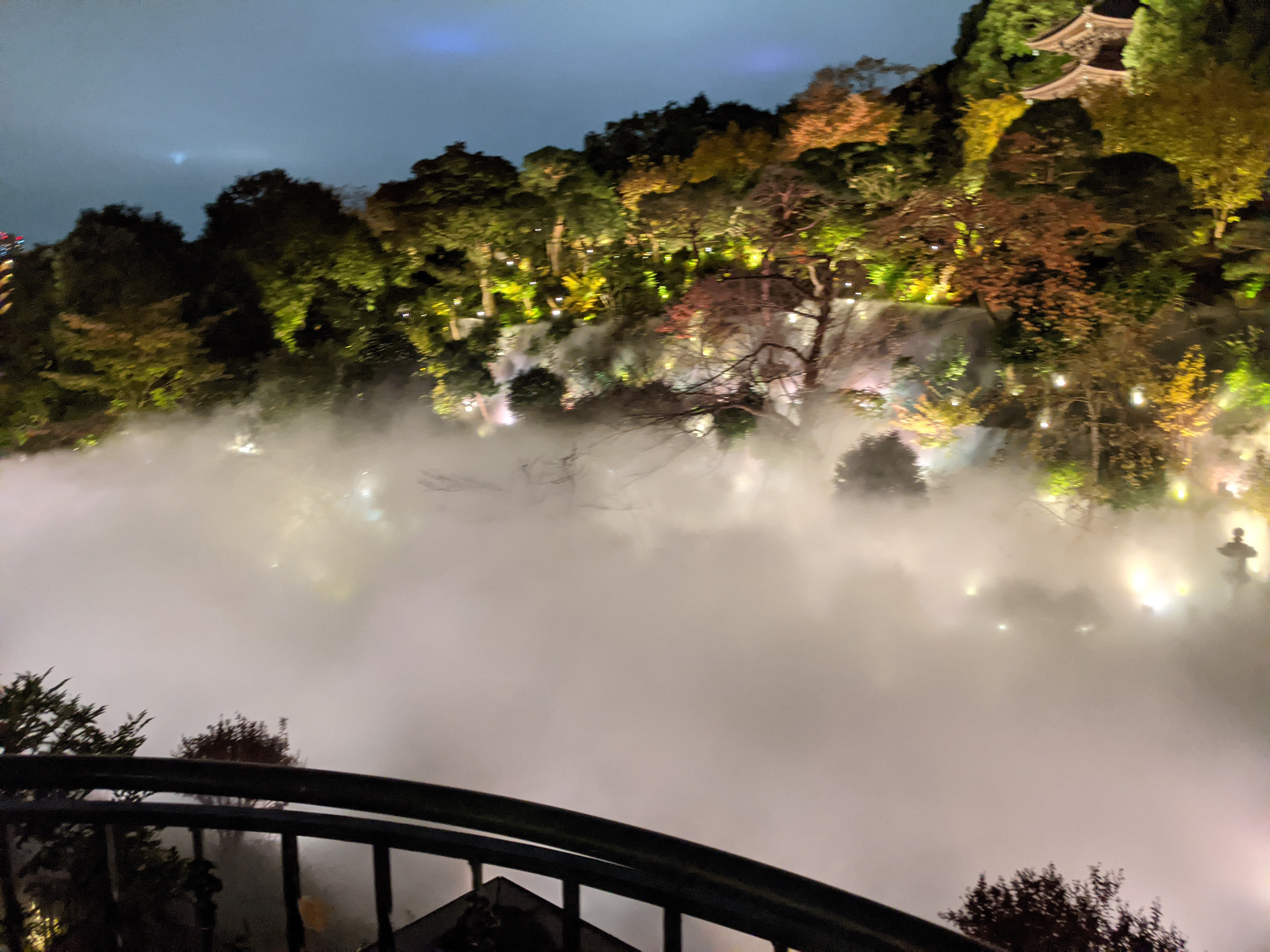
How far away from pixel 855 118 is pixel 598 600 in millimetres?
7072

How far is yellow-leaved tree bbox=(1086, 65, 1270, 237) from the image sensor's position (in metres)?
7.18

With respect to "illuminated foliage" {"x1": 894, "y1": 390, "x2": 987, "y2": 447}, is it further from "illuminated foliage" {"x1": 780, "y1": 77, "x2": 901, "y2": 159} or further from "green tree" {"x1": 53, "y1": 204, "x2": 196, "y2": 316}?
"green tree" {"x1": 53, "y1": 204, "x2": 196, "y2": 316}

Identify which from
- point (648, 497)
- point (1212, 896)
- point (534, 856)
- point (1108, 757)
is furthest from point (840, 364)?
point (534, 856)

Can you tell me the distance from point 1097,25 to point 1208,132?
17.0 ft

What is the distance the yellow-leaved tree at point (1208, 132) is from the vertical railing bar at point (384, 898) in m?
9.36

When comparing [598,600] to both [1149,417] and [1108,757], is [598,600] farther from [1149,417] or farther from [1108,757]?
[1149,417]


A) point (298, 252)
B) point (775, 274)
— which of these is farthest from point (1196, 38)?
point (298, 252)

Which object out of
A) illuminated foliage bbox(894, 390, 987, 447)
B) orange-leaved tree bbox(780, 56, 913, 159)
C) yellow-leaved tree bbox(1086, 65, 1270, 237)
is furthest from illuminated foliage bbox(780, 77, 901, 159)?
illuminated foliage bbox(894, 390, 987, 447)

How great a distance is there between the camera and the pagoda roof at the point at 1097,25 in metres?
10.9

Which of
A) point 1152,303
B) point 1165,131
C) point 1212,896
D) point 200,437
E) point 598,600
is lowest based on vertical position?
point 1212,896

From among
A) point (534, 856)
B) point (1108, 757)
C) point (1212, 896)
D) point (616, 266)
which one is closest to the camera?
point (534, 856)

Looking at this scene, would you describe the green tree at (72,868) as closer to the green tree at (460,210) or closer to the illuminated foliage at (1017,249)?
the green tree at (460,210)

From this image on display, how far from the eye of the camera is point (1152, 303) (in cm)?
735

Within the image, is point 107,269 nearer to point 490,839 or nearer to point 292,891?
point 292,891
